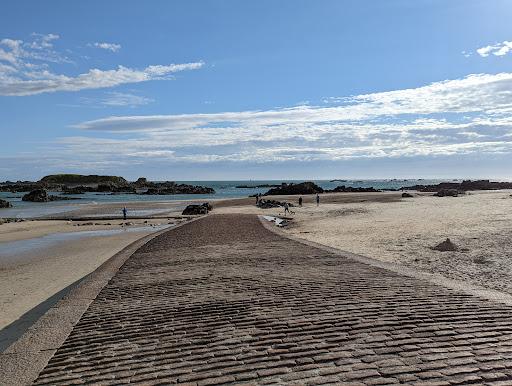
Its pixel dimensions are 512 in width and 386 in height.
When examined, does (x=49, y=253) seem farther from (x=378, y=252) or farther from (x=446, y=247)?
(x=446, y=247)

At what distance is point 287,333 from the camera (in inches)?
238


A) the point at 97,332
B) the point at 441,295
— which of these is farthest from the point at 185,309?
the point at 441,295

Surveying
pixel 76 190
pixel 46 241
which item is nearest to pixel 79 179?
pixel 76 190

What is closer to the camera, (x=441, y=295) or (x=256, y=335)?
(x=256, y=335)

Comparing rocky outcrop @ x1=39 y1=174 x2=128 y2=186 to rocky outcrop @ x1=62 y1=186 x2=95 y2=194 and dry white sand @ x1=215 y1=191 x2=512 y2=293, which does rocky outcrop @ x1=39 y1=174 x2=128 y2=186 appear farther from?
dry white sand @ x1=215 y1=191 x2=512 y2=293

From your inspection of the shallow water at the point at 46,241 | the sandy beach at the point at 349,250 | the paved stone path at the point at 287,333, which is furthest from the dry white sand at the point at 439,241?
the shallow water at the point at 46,241

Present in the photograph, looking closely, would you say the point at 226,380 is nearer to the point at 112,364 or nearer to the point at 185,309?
the point at 112,364

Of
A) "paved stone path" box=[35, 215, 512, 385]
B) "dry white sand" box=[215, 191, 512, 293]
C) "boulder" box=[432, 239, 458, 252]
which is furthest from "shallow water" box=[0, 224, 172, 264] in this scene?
"boulder" box=[432, 239, 458, 252]

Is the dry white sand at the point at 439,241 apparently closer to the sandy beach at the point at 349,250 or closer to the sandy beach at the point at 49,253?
the sandy beach at the point at 349,250

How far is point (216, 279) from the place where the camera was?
991 cm

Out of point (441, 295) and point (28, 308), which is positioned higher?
point (441, 295)

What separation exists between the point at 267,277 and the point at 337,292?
1.98 m

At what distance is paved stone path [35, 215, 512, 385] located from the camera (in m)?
4.80

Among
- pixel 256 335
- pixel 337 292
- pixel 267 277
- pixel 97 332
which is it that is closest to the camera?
pixel 256 335
